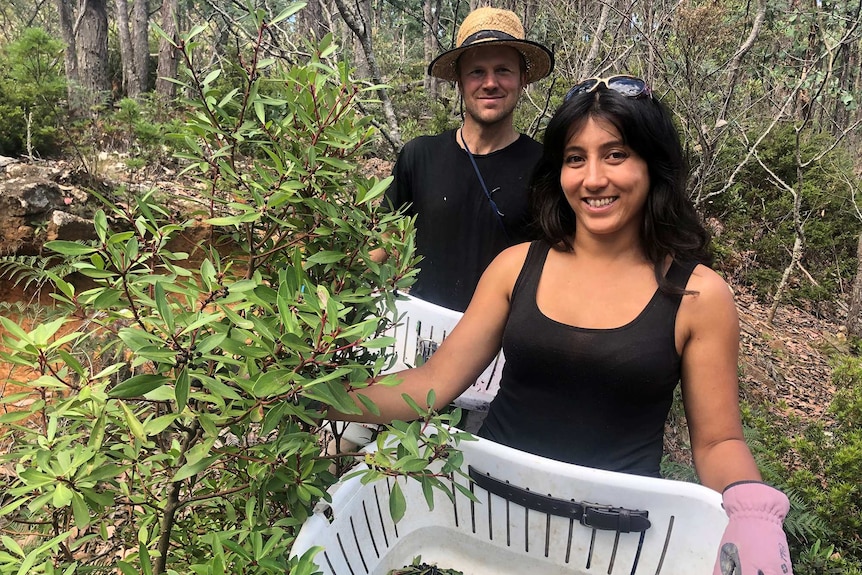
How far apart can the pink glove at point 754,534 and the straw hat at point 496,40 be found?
5.66 feet

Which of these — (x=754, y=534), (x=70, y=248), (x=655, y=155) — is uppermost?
(x=655, y=155)

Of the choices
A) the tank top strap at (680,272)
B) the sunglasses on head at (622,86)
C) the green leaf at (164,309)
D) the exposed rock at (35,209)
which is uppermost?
the sunglasses on head at (622,86)

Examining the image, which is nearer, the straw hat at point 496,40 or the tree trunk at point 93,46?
the straw hat at point 496,40

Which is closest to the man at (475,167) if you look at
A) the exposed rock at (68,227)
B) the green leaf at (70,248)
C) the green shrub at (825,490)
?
the green leaf at (70,248)

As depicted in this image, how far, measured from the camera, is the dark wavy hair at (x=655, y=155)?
4.85 ft

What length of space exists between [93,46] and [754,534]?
31.4 feet

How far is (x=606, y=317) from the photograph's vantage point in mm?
1516

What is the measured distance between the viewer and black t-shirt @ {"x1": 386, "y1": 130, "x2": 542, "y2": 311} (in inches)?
91.0

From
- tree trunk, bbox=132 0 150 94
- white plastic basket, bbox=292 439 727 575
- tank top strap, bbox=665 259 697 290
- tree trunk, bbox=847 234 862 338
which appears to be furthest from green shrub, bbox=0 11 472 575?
tree trunk, bbox=132 0 150 94

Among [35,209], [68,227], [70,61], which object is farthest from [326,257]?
[70,61]

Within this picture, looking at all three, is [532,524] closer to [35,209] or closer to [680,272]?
[680,272]

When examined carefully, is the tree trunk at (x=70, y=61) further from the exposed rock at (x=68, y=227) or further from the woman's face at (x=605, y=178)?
the woman's face at (x=605, y=178)

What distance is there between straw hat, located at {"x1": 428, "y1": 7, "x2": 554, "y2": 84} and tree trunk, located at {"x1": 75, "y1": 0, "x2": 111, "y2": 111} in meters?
7.18

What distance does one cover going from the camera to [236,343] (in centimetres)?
85
